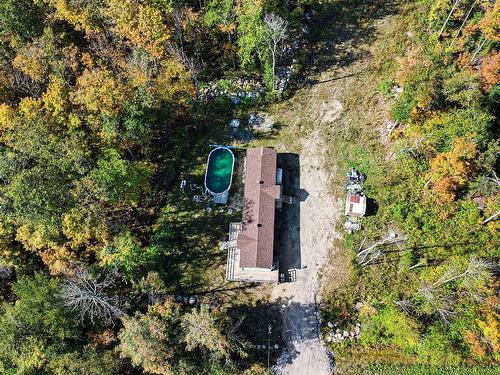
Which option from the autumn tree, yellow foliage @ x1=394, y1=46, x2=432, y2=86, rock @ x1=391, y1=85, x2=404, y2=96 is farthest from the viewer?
rock @ x1=391, y1=85, x2=404, y2=96

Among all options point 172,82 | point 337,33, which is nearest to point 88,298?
point 172,82

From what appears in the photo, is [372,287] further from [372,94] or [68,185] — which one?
[68,185]

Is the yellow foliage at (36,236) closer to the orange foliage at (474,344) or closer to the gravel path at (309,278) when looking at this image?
the gravel path at (309,278)

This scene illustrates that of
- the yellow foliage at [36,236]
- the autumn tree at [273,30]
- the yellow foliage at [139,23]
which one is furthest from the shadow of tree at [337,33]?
the yellow foliage at [36,236]

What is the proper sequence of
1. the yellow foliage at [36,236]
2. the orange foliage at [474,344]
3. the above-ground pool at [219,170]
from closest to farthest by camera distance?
the orange foliage at [474,344] → the yellow foliage at [36,236] → the above-ground pool at [219,170]

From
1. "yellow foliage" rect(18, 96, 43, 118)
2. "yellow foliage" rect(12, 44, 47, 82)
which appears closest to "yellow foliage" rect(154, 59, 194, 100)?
"yellow foliage" rect(12, 44, 47, 82)

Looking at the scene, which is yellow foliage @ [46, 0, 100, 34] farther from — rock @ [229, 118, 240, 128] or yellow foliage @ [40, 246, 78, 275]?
yellow foliage @ [40, 246, 78, 275]

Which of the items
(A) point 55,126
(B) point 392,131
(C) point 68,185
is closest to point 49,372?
(C) point 68,185
